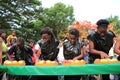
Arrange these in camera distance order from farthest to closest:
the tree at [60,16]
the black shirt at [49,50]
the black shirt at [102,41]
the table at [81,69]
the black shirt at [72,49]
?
the tree at [60,16], the black shirt at [49,50], the black shirt at [72,49], the black shirt at [102,41], the table at [81,69]

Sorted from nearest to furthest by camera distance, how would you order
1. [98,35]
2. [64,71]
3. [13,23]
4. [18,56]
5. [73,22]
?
1. [64,71]
2. [98,35]
3. [18,56]
4. [13,23]
5. [73,22]

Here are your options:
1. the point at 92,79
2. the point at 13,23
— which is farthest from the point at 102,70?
the point at 13,23

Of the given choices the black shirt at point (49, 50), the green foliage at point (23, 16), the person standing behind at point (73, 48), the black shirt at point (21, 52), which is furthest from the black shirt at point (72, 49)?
the green foliage at point (23, 16)

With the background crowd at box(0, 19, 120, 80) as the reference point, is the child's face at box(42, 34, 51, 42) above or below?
above

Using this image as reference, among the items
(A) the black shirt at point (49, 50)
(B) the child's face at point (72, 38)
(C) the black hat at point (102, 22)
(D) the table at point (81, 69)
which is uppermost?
(C) the black hat at point (102, 22)

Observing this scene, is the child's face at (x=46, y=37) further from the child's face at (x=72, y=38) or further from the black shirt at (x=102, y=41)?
the black shirt at (x=102, y=41)

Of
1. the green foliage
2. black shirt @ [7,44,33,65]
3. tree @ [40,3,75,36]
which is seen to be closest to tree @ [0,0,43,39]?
the green foliage

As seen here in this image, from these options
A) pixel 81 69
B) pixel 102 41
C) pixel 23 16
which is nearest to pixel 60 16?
pixel 23 16

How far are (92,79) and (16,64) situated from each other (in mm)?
4013

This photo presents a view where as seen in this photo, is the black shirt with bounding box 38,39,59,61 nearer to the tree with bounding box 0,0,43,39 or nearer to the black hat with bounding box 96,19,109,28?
the black hat with bounding box 96,19,109,28

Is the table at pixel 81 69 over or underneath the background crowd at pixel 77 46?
underneath

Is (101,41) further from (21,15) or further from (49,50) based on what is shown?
(21,15)

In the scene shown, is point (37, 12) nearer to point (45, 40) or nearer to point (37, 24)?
point (37, 24)

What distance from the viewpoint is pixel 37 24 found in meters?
41.2
